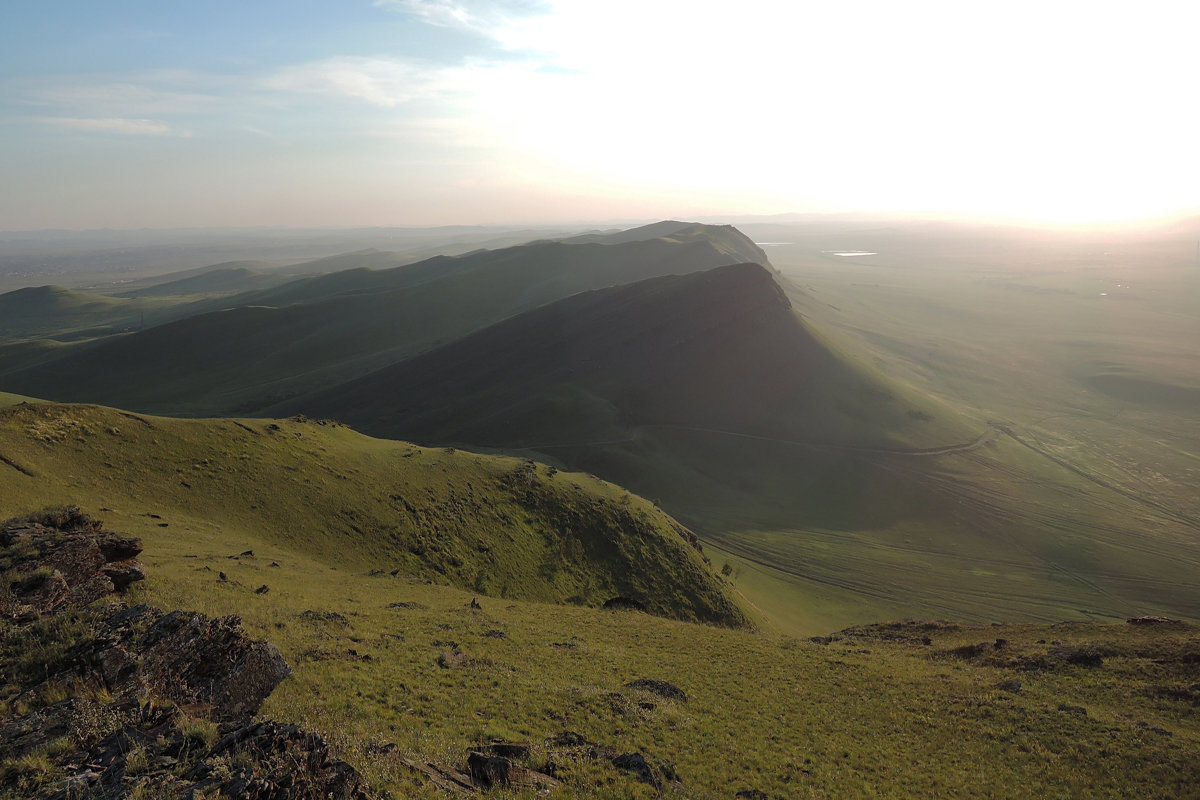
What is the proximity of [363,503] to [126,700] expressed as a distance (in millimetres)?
34612

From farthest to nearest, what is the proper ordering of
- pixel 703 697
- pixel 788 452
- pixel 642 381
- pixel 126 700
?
pixel 642 381
pixel 788 452
pixel 703 697
pixel 126 700

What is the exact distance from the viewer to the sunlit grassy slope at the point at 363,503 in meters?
36.8

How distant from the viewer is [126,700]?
493 inches

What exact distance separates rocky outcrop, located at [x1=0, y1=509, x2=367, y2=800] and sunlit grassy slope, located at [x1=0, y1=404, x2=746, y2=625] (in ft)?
54.9

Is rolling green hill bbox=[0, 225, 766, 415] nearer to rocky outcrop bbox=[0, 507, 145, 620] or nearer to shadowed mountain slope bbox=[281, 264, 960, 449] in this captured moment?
shadowed mountain slope bbox=[281, 264, 960, 449]

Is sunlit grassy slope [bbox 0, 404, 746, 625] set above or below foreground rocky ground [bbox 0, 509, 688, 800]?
below

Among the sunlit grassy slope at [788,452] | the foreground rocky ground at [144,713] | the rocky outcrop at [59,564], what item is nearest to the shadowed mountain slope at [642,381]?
the sunlit grassy slope at [788,452]

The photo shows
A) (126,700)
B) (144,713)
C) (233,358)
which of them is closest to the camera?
(144,713)

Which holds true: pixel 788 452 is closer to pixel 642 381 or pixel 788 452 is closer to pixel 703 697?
pixel 642 381

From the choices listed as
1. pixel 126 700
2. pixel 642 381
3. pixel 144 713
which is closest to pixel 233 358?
pixel 642 381

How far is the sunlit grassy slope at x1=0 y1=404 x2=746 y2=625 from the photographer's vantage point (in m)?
36.8

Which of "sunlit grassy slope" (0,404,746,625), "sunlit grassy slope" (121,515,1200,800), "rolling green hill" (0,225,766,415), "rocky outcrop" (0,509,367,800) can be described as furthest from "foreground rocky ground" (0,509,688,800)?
"rolling green hill" (0,225,766,415)

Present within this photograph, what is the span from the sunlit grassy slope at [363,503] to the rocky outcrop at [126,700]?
16726mm

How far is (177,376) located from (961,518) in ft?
609
